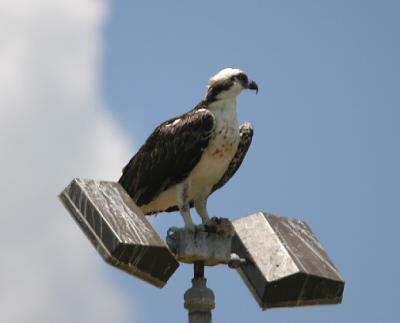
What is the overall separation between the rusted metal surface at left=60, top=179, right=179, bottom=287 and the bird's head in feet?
10.8

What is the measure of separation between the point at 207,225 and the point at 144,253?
179 centimetres

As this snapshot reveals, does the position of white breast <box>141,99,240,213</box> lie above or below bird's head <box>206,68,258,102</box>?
below

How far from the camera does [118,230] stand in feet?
23.5

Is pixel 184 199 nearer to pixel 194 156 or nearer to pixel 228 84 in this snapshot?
pixel 194 156

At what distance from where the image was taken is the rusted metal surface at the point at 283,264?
8070 millimetres

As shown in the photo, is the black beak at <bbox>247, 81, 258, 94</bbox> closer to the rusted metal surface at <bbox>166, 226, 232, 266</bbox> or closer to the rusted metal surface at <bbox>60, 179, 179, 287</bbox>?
the rusted metal surface at <bbox>166, 226, 232, 266</bbox>

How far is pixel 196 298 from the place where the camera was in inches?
304

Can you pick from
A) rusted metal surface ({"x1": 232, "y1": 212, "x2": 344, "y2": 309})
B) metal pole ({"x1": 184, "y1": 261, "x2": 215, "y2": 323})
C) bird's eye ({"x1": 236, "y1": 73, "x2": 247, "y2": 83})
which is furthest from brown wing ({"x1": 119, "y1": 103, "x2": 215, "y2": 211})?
metal pole ({"x1": 184, "y1": 261, "x2": 215, "y2": 323})

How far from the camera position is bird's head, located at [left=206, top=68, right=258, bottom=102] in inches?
425

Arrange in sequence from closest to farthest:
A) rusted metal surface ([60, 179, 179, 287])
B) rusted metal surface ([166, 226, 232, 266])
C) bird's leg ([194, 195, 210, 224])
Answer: rusted metal surface ([60, 179, 179, 287])
rusted metal surface ([166, 226, 232, 266])
bird's leg ([194, 195, 210, 224])

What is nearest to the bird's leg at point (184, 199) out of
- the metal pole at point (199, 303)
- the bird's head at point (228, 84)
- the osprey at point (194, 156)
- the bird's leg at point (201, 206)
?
the osprey at point (194, 156)

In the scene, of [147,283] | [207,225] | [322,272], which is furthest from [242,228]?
[147,283]

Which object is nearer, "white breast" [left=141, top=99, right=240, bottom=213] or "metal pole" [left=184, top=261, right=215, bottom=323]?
"metal pole" [left=184, top=261, right=215, bottom=323]

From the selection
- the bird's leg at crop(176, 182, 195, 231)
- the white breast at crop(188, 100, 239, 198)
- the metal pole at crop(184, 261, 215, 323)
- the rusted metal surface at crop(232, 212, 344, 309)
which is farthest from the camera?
the white breast at crop(188, 100, 239, 198)
